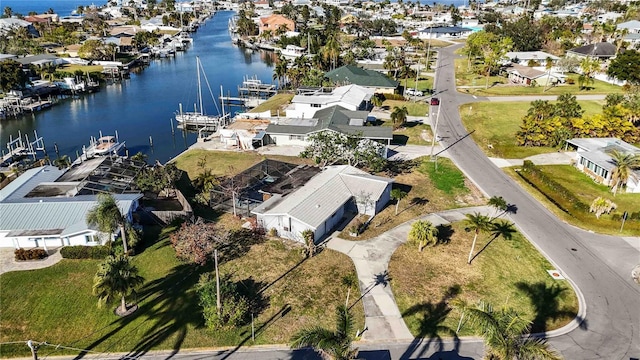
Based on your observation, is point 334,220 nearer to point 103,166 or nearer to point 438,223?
point 438,223

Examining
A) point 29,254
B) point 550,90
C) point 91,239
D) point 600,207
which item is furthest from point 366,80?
point 29,254

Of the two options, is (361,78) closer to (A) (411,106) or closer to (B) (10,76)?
(A) (411,106)

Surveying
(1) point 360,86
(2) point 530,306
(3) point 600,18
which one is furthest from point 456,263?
(3) point 600,18

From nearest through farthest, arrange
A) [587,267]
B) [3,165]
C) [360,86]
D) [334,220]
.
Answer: [587,267] → [334,220] → [3,165] → [360,86]

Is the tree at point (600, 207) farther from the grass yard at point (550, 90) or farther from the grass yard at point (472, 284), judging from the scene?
the grass yard at point (550, 90)

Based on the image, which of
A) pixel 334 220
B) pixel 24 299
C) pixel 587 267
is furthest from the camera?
pixel 334 220

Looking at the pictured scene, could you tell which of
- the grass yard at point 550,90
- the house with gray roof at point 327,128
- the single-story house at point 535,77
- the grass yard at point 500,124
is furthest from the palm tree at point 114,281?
the single-story house at point 535,77
